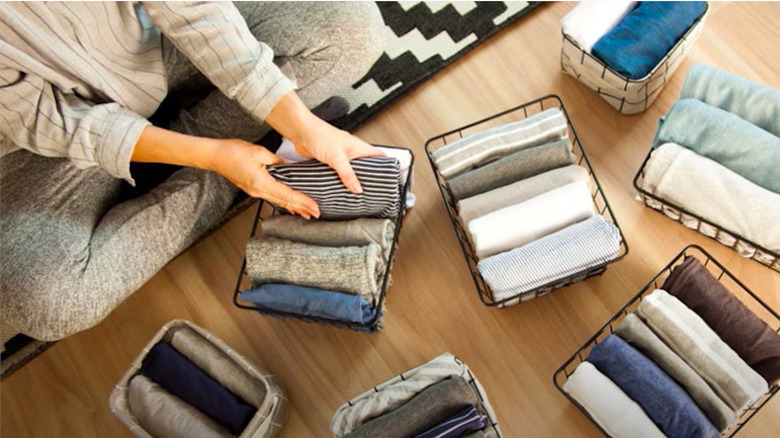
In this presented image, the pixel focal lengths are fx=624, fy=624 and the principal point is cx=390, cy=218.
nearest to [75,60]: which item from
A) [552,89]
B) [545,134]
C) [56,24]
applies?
[56,24]

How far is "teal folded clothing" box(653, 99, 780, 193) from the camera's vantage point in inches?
40.3

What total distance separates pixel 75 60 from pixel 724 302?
107 cm

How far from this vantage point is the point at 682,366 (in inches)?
36.8

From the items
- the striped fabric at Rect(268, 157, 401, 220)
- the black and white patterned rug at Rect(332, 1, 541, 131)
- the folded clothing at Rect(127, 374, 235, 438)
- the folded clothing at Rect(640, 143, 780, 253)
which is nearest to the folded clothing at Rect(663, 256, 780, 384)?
the folded clothing at Rect(640, 143, 780, 253)

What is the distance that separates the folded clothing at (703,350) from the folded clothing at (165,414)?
732 millimetres

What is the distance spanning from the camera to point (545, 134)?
1.10m

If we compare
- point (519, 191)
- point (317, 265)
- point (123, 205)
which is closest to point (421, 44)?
point (519, 191)

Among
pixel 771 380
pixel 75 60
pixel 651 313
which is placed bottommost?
pixel 771 380

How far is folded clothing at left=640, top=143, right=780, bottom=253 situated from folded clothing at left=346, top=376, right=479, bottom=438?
0.49m

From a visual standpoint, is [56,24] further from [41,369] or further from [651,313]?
[651,313]

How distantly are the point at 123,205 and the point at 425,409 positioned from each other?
65 centimetres

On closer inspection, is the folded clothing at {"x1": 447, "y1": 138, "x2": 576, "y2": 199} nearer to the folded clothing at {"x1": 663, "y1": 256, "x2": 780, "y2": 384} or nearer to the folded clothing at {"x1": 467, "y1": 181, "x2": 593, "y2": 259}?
the folded clothing at {"x1": 467, "y1": 181, "x2": 593, "y2": 259}

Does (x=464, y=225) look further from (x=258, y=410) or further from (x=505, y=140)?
(x=258, y=410)

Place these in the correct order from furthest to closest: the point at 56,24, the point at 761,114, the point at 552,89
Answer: the point at 552,89 < the point at 761,114 < the point at 56,24
